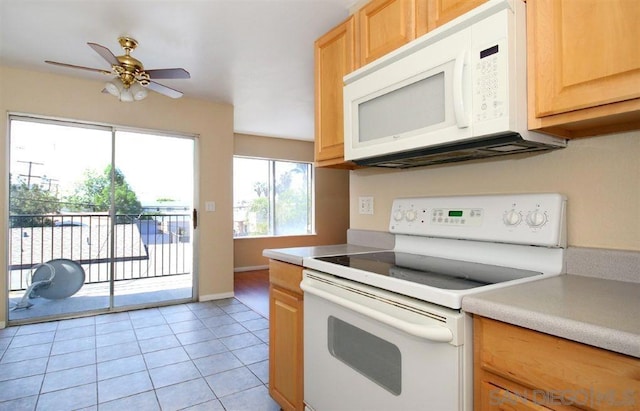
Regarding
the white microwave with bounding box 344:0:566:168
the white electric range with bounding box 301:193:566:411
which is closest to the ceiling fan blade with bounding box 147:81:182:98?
the white microwave with bounding box 344:0:566:168

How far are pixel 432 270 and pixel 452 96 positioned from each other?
0.61 meters

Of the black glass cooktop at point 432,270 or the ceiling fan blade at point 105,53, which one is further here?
the ceiling fan blade at point 105,53

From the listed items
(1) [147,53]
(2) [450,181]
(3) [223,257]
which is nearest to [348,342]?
(2) [450,181]

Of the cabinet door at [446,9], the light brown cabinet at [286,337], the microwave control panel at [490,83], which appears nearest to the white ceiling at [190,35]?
the cabinet door at [446,9]

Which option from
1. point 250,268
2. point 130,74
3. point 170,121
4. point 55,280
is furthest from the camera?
point 250,268

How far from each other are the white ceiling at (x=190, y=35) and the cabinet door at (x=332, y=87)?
385 millimetres

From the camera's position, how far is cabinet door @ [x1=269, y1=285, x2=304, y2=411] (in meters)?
1.53

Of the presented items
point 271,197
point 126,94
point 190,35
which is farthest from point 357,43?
point 271,197

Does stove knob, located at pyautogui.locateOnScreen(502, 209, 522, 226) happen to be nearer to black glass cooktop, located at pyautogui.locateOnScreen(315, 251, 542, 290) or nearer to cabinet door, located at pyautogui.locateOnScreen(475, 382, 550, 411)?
black glass cooktop, located at pyautogui.locateOnScreen(315, 251, 542, 290)

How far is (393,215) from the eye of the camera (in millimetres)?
1729

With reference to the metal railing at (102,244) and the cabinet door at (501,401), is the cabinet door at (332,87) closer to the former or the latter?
the cabinet door at (501,401)

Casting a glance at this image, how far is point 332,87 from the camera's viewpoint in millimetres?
1799

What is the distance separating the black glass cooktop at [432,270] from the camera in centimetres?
102

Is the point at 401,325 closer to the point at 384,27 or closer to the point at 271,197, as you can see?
the point at 384,27
